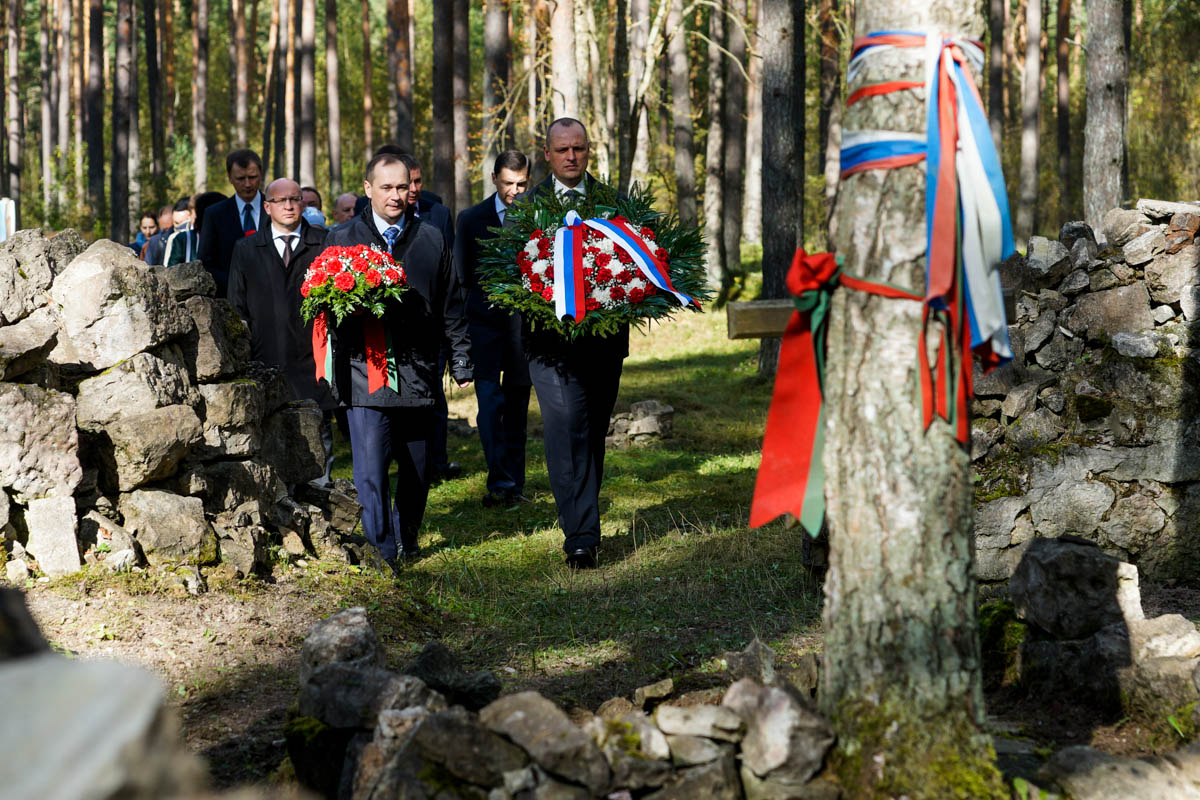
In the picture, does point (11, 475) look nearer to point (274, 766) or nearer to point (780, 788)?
point (274, 766)

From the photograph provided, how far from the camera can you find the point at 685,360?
17234 millimetres

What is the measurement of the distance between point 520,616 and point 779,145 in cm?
822

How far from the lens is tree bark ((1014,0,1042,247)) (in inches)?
949

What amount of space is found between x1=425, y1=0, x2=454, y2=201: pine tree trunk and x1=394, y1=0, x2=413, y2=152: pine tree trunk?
3040mm

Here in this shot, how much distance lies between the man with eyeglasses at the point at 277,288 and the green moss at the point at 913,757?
17.8 ft

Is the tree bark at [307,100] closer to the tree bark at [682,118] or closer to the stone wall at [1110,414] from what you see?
the tree bark at [682,118]

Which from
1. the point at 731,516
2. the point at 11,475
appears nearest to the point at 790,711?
the point at 11,475

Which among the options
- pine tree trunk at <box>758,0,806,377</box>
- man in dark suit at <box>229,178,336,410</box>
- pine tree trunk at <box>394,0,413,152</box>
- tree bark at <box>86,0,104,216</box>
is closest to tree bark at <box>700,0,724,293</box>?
pine tree trunk at <box>394,0,413,152</box>

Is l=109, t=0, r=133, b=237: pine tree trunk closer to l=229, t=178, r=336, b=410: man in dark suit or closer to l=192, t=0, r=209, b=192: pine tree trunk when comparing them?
l=192, t=0, r=209, b=192: pine tree trunk

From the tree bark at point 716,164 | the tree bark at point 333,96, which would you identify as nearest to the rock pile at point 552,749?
the tree bark at point 716,164

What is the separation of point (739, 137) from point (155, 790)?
77.6 ft

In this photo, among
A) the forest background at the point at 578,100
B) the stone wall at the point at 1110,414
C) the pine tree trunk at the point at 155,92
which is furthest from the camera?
the pine tree trunk at the point at 155,92

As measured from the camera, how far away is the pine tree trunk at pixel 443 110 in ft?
52.4

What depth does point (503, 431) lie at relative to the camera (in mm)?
8781
